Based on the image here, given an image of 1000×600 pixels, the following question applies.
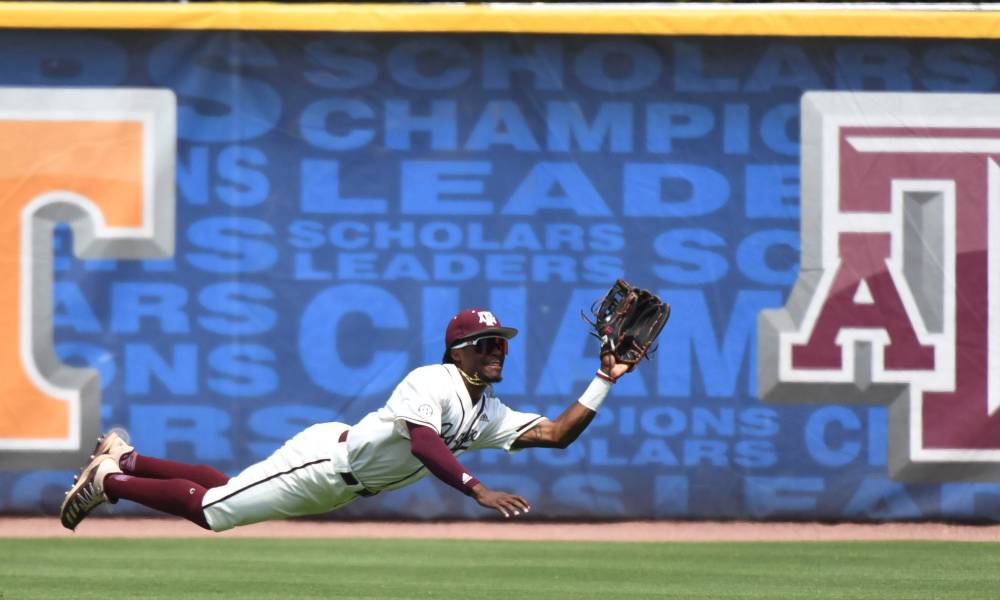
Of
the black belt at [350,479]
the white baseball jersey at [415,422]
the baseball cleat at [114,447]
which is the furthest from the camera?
the baseball cleat at [114,447]

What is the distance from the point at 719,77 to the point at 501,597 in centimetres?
445

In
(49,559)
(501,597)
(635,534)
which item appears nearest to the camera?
(501,597)

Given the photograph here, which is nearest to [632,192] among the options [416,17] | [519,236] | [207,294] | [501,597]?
[519,236]

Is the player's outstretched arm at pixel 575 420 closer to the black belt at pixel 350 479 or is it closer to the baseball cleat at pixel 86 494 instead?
the black belt at pixel 350 479

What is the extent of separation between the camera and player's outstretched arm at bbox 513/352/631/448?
21.2 feet

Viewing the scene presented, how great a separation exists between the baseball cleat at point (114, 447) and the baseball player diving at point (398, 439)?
1.22ft

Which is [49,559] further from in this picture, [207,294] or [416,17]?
[416,17]

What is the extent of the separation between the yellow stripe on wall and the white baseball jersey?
13.6ft

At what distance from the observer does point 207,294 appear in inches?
408

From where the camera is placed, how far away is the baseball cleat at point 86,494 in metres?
7.06

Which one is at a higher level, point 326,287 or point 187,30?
point 187,30

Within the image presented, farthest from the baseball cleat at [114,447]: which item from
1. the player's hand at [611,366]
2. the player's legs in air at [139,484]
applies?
the player's hand at [611,366]

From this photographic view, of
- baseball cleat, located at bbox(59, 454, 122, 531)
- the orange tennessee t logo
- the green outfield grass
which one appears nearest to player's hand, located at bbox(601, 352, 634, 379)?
the green outfield grass

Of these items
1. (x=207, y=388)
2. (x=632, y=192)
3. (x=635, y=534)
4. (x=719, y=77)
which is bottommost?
(x=635, y=534)
